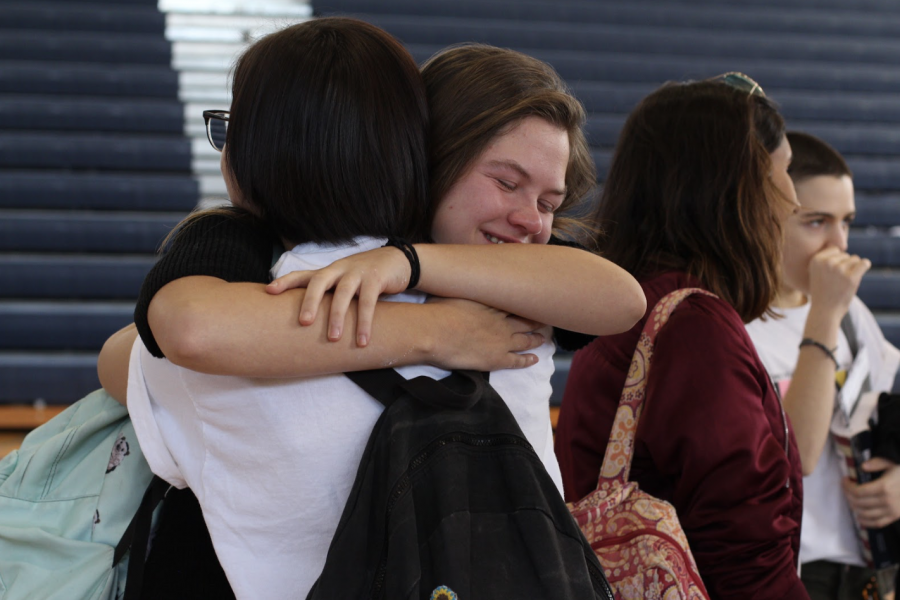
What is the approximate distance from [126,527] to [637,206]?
1023mm

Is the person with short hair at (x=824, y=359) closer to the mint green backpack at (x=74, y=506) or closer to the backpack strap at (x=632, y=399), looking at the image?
the backpack strap at (x=632, y=399)

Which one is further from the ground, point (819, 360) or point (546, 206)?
point (546, 206)

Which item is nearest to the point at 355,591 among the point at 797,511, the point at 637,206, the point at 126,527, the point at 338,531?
the point at 338,531

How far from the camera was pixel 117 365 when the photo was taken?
43.4 inches

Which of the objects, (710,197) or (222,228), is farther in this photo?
(710,197)

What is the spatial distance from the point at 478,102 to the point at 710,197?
2.03ft

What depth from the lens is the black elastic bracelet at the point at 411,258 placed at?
93 centimetres

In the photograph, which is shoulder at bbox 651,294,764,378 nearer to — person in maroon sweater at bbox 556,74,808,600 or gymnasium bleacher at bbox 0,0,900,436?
person in maroon sweater at bbox 556,74,808,600

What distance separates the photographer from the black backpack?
0.79 m

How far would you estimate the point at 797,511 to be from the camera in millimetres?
1358

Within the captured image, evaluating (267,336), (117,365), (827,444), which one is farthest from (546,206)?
(827,444)

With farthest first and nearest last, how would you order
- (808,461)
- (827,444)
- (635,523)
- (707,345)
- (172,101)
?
(172,101)
(827,444)
(808,461)
(707,345)
(635,523)

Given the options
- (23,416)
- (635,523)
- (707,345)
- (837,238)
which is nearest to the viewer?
(635,523)

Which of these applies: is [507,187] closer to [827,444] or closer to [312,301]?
[312,301]
